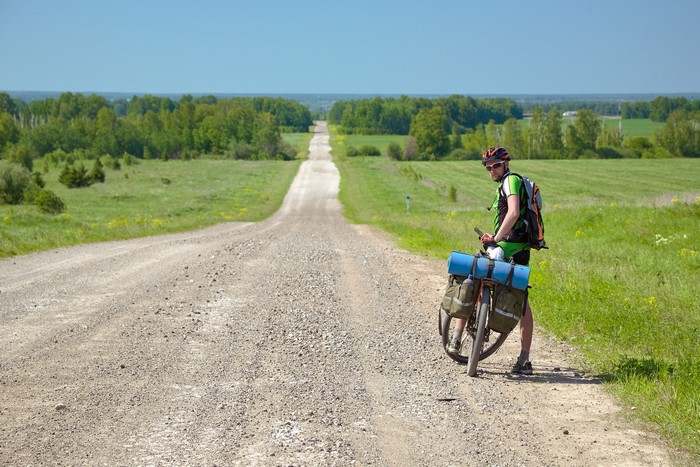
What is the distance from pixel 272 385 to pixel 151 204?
4700 centimetres

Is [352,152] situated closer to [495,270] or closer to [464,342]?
[464,342]

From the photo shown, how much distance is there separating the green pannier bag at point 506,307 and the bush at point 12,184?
5458 cm

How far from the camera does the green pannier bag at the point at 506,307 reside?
7176 millimetres

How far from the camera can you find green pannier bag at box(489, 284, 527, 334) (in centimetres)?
718

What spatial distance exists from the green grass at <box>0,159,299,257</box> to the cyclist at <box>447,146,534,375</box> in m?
13.6

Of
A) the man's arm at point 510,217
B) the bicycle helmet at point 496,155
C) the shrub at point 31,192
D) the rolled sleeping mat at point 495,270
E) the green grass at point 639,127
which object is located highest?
the bicycle helmet at point 496,155

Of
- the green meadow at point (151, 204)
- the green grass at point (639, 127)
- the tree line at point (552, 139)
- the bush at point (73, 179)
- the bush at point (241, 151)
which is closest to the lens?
the green meadow at point (151, 204)

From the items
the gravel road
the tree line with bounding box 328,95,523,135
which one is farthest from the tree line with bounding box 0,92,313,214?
the gravel road

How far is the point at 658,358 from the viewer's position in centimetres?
768

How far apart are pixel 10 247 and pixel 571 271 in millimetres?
12873

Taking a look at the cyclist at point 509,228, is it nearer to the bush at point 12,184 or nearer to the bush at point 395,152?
the bush at point 12,184

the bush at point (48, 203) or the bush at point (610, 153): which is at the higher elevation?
the bush at point (48, 203)

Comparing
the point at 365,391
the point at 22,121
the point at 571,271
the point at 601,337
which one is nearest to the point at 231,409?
the point at 365,391

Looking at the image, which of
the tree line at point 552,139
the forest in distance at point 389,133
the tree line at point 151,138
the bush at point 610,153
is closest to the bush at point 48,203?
the forest in distance at point 389,133
